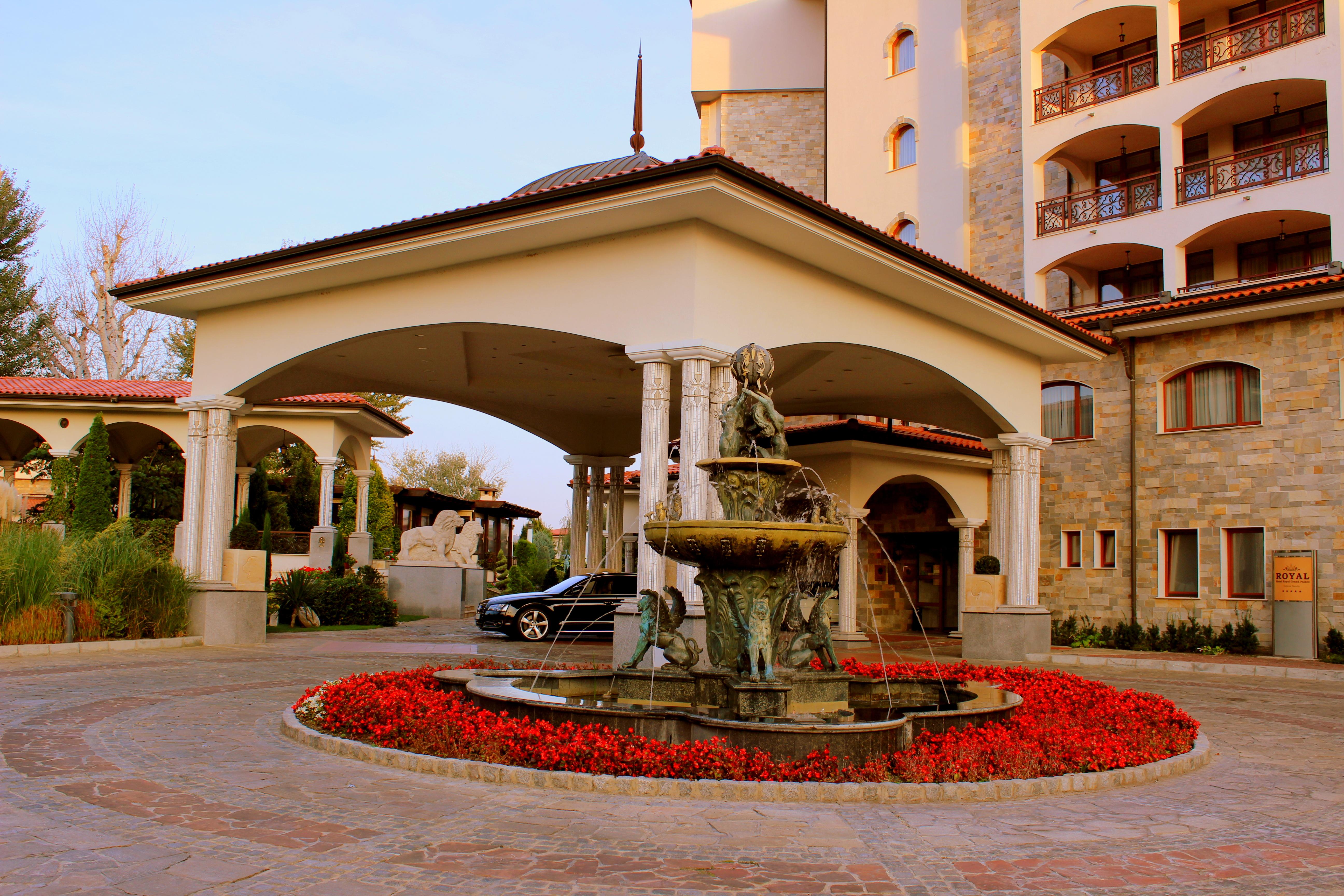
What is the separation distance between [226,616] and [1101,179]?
24445 mm

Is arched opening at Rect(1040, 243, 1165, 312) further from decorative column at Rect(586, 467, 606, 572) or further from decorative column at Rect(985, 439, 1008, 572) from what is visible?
decorative column at Rect(586, 467, 606, 572)

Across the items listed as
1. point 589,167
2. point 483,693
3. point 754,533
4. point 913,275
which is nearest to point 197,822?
point 483,693

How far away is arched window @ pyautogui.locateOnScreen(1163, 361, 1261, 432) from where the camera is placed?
67.1 ft

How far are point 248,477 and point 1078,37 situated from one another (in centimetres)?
2761

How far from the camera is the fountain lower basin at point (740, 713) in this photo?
692 centimetres

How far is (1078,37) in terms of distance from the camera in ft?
91.0

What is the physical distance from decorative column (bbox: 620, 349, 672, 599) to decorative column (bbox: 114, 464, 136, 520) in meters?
25.6

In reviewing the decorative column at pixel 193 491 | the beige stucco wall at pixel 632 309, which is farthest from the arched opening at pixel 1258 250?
the decorative column at pixel 193 491

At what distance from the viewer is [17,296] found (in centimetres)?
4203

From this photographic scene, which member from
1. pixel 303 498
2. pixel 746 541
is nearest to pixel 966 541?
pixel 746 541

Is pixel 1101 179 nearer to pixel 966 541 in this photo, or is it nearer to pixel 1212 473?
pixel 1212 473

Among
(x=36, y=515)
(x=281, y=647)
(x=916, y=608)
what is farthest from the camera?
(x=36, y=515)

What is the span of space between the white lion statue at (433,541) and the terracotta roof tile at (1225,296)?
16.5 meters

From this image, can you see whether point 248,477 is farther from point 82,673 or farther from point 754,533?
point 754,533
